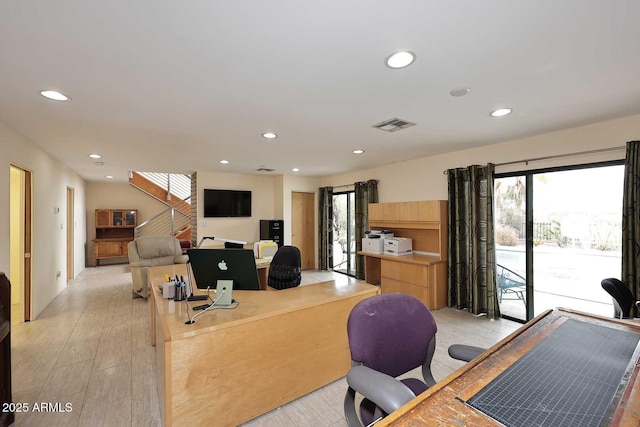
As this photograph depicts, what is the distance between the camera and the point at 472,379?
3.61 ft

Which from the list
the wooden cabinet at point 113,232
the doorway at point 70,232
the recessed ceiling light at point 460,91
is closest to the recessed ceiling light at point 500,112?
the recessed ceiling light at point 460,91

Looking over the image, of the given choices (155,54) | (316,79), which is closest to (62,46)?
(155,54)

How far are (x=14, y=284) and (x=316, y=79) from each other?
16.0 ft

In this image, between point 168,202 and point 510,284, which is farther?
point 168,202

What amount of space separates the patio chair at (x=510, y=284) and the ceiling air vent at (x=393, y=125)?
250cm

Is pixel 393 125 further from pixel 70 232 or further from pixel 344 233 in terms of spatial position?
pixel 70 232

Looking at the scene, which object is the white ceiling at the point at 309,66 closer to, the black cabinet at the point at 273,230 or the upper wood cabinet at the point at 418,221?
the upper wood cabinet at the point at 418,221

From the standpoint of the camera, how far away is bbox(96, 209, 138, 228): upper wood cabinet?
7.89 m

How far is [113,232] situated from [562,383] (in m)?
10.0

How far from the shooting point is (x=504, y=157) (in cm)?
376

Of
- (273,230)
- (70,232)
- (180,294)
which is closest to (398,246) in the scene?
(273,230)

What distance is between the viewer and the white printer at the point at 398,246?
15.7 feet

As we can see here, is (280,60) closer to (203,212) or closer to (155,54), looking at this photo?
(155,54)

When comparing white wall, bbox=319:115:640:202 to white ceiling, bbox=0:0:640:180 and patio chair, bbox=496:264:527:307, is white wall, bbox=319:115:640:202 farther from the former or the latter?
patio chair, bbox=496:264:527:307
